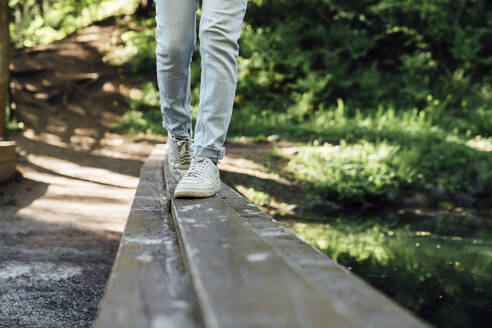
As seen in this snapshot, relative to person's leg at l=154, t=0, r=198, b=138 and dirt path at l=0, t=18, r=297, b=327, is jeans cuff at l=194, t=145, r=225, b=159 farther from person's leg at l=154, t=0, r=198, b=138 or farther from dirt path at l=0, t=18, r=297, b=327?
dirt path at l=0, t=18, r=297, b=327

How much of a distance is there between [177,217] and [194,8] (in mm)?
1212

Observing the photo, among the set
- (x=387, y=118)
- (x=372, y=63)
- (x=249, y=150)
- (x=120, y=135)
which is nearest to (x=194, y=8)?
A: (x=249, y=150)

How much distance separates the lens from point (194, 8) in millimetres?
2318

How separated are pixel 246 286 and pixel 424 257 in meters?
3.12

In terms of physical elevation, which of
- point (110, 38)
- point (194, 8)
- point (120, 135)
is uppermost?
point (194, 8)

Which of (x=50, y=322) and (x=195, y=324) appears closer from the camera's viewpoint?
(x=195, y=324)

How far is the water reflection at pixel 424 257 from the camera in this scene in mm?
2602

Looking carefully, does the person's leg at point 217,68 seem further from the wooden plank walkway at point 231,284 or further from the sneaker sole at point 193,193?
A: the wooden plank walkway at point 231,284

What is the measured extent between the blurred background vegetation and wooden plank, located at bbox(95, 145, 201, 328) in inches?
65.1

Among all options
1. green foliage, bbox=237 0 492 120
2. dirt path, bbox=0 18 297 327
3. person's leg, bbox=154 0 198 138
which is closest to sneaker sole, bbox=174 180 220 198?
dirt path, bbox=0 18 297 327

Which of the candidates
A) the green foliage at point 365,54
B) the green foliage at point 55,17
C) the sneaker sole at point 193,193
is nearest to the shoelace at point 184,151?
the sneaker sole at point 193,193

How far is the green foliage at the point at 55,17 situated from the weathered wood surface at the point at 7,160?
9.98 meters

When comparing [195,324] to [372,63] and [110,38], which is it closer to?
[372,63]

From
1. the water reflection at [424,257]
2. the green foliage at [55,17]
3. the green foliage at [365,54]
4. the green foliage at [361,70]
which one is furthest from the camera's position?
the green foliage at [55,17]
